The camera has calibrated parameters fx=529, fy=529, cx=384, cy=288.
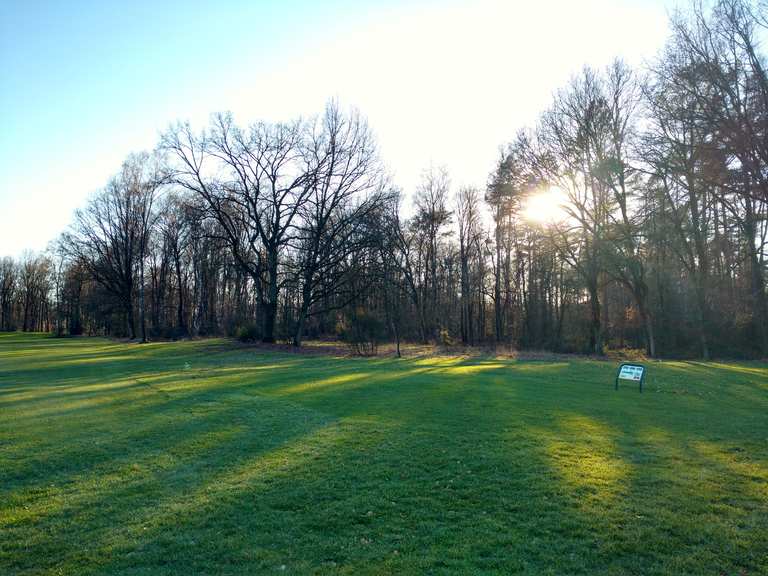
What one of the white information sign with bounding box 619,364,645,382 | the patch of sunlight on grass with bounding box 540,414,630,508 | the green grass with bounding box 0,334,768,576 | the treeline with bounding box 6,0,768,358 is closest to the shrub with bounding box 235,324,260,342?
the treeline with bounding box 6,0,768,358

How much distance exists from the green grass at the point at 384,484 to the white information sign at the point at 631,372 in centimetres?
112

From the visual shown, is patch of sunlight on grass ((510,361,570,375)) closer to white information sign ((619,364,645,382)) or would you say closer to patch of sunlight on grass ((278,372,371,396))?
white information sign ((619,364,645,382))

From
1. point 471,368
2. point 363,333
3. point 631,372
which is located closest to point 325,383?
point 471,368

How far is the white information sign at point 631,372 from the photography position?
15.6 metres

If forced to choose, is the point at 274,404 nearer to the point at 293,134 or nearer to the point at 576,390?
the point at 576,390

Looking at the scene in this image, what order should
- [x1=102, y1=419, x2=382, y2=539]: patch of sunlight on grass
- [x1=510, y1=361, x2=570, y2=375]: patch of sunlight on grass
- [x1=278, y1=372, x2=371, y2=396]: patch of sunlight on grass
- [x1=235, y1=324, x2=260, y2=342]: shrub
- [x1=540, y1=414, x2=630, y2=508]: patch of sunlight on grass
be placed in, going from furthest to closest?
[x1=235, y1=324, x2=260, y2=342]: shrub, [x1=510, y1=361, x2=570, y2=375]: patch of sunlight on grass, [x1=278, y1=372, x2=371, y2=396]: patch of sunlight on grass, [x1=540, y1=414, x2=630, y2=508]: patch of sunlight on grass, [x1=102, y1=419, x2=382, y2=539]: patch of sunlight on grass

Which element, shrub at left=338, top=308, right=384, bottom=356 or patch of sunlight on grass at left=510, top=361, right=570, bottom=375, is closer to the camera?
patch of sunlight on grass at left=510, top=361, right=570, bottom=375

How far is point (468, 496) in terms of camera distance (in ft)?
21.7

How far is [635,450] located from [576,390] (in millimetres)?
7480

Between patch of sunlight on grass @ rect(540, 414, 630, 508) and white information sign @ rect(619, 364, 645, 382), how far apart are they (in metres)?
5.30

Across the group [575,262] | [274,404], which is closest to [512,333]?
[575,262]

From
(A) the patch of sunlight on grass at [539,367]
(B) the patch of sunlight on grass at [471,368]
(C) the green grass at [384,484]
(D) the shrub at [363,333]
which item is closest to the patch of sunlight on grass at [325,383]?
(C) the green grass at [384,484]

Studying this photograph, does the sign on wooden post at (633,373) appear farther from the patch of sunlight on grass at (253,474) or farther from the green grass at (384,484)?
the patch of sunlight on grass at (253,474)

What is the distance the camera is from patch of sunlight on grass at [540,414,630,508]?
22.2ft
